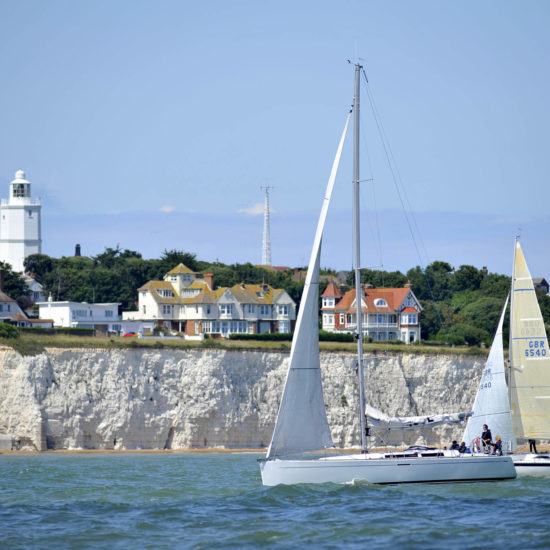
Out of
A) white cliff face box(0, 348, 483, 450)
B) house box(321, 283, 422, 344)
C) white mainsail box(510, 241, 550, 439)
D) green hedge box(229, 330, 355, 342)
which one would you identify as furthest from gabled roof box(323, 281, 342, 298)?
white mainsail box(510, 241, 550, 439)

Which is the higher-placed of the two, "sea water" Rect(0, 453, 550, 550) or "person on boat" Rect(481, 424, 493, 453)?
"person on boat" Rect(481, 424, 493, 453)

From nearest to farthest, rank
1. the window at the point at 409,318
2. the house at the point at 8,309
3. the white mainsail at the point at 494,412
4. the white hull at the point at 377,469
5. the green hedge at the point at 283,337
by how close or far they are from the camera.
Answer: the white hull at the point at 377,469 < the white mainsail at the point at 494,412 < the green hedge at the point at 283,337 < the house at the point at 8,309 < the window at the point at 409,318

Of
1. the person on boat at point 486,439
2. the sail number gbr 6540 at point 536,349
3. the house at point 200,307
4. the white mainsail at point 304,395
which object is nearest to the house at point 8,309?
the house at point 200,307

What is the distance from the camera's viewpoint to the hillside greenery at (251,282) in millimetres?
92375

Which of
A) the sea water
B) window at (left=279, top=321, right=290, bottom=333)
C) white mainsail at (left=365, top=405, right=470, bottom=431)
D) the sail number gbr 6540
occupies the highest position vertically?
window at (left=279, top=321, right=290, bottom=333)

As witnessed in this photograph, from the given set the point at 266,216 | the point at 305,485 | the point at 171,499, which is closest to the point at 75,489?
the point at 171,499

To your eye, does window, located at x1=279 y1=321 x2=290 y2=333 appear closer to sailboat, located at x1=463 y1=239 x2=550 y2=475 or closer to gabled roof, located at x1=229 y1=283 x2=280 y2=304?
gabled roof, located at x1=229 y1=283 x2=280 y2=304

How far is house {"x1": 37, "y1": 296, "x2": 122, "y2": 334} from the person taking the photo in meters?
85.9

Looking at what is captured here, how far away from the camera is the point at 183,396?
67.4m

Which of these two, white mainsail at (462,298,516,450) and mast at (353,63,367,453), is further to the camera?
white mainsail at (462,298,516,450)

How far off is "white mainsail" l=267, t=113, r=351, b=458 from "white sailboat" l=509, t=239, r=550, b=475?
10183mm

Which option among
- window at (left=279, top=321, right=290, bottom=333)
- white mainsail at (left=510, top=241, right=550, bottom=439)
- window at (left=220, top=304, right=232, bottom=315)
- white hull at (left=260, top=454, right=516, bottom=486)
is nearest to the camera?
white hull at (left=260, top=454, right=516, bottom=486)

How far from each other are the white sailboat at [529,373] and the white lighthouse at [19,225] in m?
76.3

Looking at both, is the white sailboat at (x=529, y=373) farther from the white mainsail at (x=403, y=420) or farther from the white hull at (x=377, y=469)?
the white hull at (x=377, y=469)
